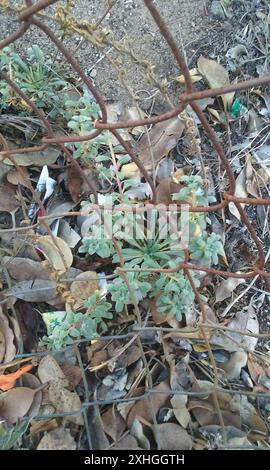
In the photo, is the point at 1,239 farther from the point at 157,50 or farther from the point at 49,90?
the point at 157,50

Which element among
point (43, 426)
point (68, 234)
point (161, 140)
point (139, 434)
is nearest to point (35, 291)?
point (68, 234)

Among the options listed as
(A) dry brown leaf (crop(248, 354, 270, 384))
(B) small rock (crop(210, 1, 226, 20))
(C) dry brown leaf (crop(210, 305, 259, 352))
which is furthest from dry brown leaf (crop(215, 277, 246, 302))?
(B) small rock (crop(210, 1, 226, 20))

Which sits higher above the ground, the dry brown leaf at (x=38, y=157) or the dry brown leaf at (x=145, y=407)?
the dry brown leaf at (x=38, y=157)

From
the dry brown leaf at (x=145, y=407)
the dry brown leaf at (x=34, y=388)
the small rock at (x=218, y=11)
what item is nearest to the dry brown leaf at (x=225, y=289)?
the dry brown leaf at (x=145, y=407)

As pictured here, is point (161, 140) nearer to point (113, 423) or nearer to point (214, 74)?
point (214, 74)

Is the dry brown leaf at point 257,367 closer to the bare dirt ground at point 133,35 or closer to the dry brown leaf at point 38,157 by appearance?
the dry brown leaf at point 38,157

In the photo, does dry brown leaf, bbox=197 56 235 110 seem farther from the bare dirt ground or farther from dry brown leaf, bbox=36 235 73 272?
dry brown leaf, bbox=36 235 73 272

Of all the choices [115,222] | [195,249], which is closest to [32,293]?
[115,222]
